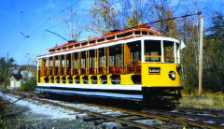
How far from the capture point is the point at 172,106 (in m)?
17.8

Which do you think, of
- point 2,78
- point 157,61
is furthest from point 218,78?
point 2,78

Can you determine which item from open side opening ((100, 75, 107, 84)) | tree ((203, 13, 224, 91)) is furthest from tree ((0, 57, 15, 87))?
open side opening ((100, 75, 107, 84))

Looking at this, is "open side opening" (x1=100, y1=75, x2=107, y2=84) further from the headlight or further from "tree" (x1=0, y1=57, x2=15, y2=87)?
"tree" (x1=0, y1=57, x2=15, y2=87)

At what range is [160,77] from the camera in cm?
1656

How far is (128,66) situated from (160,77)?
1.43 m

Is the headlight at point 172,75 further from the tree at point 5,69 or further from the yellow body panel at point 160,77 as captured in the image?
the tree at point 5,69

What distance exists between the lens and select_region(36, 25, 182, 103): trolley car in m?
16.5

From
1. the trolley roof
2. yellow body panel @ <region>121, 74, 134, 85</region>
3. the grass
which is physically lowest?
the grass

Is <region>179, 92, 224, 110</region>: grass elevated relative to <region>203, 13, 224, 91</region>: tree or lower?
lower

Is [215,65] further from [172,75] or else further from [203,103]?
[172,75]

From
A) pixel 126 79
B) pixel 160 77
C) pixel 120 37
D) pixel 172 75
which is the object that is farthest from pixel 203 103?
pixel 120 37

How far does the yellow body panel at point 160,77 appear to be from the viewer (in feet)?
53.2

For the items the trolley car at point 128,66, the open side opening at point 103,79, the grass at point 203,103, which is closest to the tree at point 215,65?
the grass at point 203,103

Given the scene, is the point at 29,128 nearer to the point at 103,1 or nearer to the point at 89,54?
the point at 89,54
